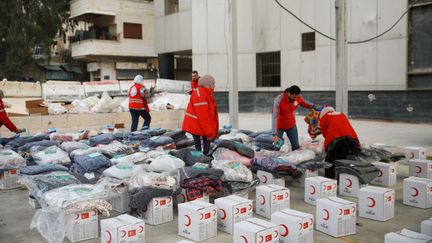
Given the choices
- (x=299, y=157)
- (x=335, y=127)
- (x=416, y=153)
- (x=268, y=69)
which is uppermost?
(x=268, y=69)

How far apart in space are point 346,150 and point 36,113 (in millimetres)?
9460

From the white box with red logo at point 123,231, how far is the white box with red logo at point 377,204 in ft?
8.16

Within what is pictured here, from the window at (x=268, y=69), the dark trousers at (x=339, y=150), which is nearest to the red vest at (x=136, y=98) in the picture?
the dark trousers at (x=339, y=150)

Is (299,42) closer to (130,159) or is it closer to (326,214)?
(130,159)

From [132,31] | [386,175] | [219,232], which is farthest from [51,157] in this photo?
[132,31]

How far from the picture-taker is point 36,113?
12.6m

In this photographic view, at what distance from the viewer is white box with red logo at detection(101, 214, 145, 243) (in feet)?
12.8

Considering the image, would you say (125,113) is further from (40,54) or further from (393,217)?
(40,54)

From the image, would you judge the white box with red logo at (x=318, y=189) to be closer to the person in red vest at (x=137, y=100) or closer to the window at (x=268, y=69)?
the person in red vest at (x=137, y=100)

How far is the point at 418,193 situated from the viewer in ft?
17.3

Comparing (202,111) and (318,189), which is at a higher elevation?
(202,111)

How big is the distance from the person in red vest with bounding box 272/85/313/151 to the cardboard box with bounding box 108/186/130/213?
2918 mm

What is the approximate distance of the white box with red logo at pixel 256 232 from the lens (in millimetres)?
3643

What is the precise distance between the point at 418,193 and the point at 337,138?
4.13 ft
